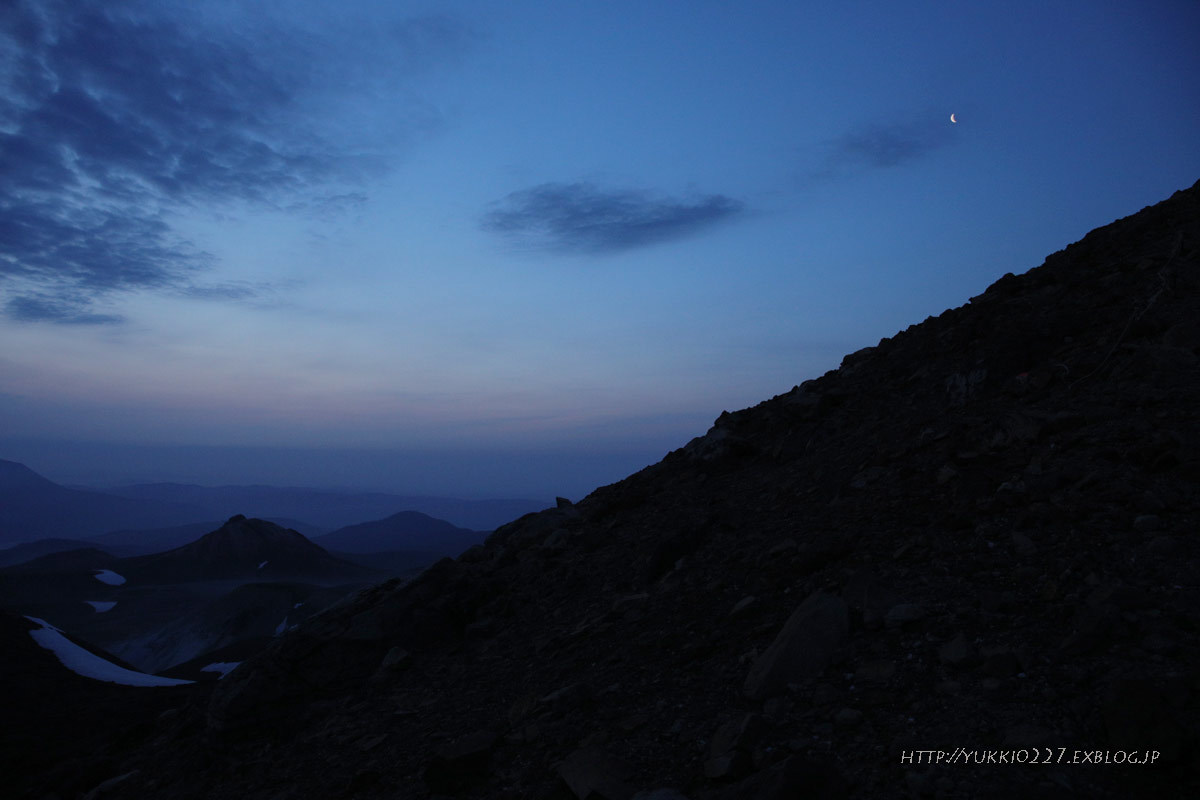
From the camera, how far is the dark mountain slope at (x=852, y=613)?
4.96 metres

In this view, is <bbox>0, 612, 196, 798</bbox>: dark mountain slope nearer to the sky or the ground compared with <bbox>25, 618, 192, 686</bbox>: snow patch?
nearer to the sky

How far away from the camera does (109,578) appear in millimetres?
90875

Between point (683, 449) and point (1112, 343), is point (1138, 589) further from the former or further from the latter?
point (683, 449)

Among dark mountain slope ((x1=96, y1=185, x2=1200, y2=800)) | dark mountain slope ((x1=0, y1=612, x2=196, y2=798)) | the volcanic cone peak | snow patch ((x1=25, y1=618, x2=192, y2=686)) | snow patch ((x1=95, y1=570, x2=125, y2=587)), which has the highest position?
dark mountain slope ((x1=96, y1=185, x2=1200, y2=800))

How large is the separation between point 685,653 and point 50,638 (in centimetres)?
3795

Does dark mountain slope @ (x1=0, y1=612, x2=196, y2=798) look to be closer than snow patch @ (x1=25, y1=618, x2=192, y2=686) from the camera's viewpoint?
Yes

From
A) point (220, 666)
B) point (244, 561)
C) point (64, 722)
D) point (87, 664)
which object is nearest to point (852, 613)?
point (64, 722)

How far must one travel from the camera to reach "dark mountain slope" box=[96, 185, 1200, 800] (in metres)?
4.96

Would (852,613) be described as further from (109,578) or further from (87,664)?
(109,578)

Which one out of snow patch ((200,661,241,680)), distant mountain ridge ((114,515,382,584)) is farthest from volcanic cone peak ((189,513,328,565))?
snow patch ((200,661,241,680))

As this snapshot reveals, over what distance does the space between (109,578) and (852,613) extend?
113878mm

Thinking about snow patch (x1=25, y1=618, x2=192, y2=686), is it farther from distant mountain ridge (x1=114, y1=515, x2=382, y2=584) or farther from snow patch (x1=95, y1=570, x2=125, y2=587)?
snow patch (x1=95, y1=570, x2=125, y2=587)

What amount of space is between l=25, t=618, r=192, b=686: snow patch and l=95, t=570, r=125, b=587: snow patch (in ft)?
227

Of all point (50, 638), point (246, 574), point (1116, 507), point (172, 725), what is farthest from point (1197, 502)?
point (246, 574)
